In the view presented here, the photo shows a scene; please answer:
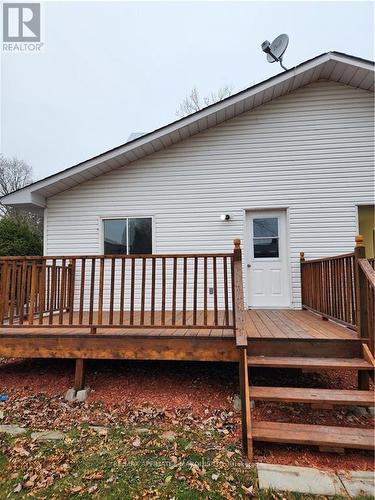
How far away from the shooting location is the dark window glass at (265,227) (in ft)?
20.0

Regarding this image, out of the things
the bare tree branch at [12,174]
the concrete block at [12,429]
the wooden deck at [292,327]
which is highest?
the bare tree branch at [12,174]

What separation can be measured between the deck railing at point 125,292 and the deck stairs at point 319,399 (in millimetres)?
821

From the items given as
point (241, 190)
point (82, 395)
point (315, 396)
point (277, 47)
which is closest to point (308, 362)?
point (315, 396)

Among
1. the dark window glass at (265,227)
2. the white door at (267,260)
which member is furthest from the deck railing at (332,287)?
the dark window glass at (265,227)

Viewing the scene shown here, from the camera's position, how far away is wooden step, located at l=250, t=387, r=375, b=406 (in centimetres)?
265

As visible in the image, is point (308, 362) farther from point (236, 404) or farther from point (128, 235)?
point (128, 235)

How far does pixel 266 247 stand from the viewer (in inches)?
239

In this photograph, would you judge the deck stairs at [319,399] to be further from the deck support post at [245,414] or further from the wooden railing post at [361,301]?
the wooden railing post at [361,301]

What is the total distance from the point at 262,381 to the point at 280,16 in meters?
15.8

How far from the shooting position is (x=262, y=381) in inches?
153

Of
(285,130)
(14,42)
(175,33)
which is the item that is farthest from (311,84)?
(175,33)

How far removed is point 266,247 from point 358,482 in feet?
14.1

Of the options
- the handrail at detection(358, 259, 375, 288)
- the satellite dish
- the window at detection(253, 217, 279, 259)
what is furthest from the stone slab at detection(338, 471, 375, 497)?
the satellite dish

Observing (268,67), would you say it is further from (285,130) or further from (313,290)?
(313,290)
